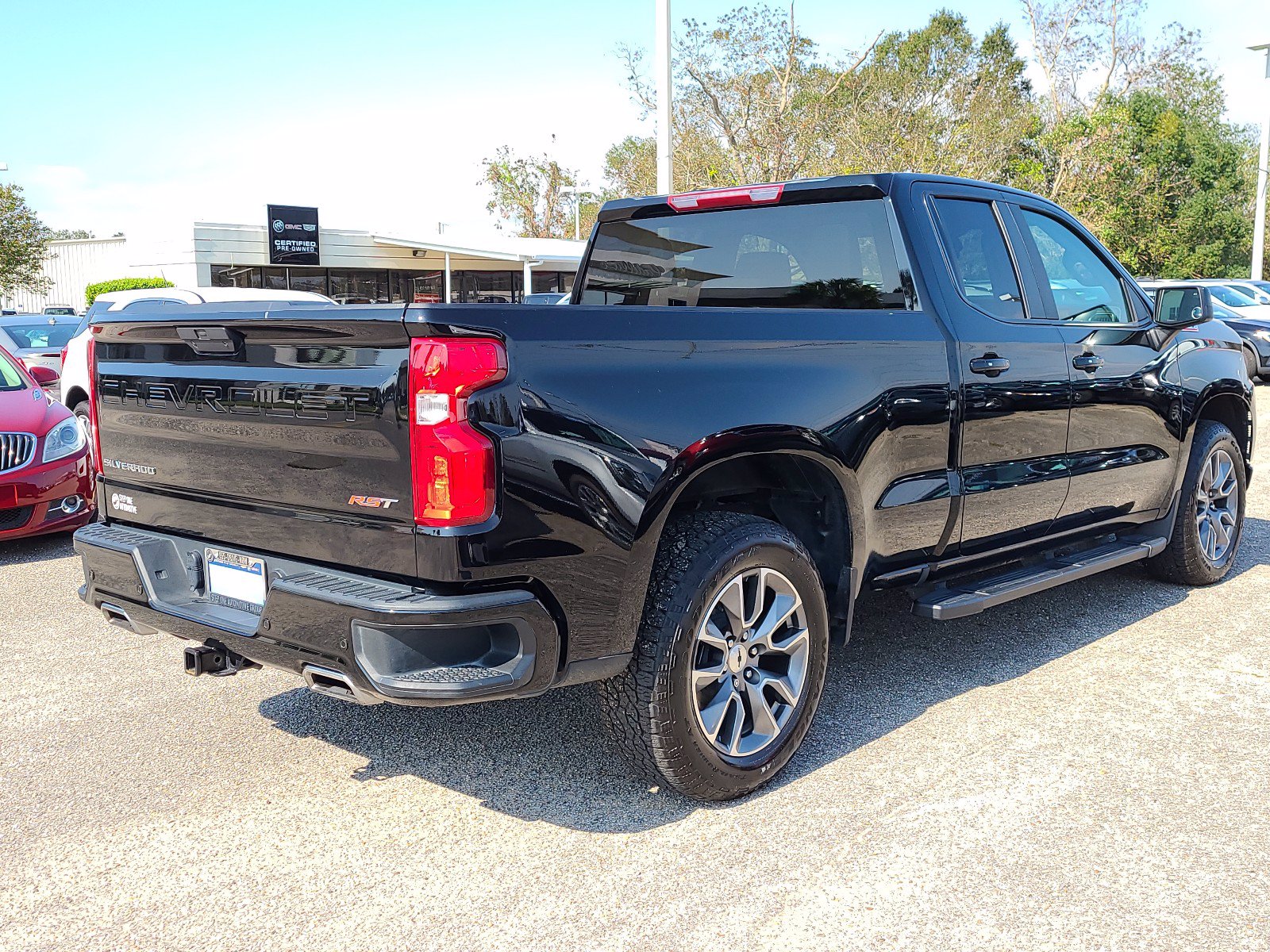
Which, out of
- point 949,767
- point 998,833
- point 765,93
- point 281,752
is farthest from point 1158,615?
point 765,93

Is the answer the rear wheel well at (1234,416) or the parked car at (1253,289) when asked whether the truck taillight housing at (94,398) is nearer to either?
the rear wheel well at (1234,416)

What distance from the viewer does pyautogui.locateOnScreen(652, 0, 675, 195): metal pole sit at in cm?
1284

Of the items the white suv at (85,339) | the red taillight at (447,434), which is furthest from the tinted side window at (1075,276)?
the white suv at (85,339)

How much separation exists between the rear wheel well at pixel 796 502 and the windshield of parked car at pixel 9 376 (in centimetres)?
620

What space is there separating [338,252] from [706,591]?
3492 centimetres

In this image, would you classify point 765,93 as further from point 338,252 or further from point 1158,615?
point 1158,615

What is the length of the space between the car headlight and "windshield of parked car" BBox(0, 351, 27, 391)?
1.90 feet

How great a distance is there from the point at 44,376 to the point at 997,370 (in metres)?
7.11

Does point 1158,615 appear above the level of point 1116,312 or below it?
below

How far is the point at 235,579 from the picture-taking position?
337 centimetres

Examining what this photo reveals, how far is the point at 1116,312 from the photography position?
5.42m

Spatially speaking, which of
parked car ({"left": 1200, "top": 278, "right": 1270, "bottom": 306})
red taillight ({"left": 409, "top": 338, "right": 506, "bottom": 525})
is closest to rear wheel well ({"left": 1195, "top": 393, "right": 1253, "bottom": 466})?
red taillight ({"left": 409, "top": 338, "right": 506, "bottom": 525})

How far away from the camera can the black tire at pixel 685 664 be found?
334 centimetres

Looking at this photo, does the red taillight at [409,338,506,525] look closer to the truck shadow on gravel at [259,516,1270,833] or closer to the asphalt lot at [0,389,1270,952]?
the asphalt lot at [0,389,1270,952]
